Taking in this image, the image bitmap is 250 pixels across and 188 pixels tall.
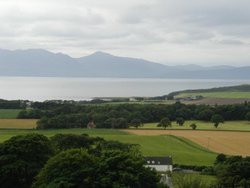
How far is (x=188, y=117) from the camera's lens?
79812 mm

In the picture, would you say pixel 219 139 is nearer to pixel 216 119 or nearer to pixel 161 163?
pixel 216 119

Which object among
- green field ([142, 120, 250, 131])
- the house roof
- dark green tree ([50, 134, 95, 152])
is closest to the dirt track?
green field ([142, 120, 250, 131])

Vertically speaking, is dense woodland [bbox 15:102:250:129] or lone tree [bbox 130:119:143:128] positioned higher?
dense woodland [bbox 15:102:250:129]

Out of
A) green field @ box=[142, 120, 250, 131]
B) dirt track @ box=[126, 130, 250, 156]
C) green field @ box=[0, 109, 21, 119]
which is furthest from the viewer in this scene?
green field @ box=[0, 109, 21, 119]

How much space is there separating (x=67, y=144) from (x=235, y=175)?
13751mm

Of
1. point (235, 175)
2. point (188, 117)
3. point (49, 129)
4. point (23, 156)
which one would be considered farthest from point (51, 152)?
point (188, 117)

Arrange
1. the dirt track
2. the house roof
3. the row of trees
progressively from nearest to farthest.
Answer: the row of trees → the house roof → the dirt track

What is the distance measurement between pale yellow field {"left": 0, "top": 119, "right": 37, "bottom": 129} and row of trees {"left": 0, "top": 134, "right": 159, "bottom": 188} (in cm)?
3523

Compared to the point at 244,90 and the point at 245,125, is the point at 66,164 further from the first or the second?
the point at 244,90

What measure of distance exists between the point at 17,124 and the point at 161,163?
1288 inches

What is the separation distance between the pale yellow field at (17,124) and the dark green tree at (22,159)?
35.2 metres

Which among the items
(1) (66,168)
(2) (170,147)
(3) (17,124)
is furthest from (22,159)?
(3) (17,124)

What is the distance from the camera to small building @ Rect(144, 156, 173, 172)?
3956 cm

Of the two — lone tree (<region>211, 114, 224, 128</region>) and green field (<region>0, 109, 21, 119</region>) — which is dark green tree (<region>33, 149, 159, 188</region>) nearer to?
lone tree (<region>211, 114, 224, 128</region>)
